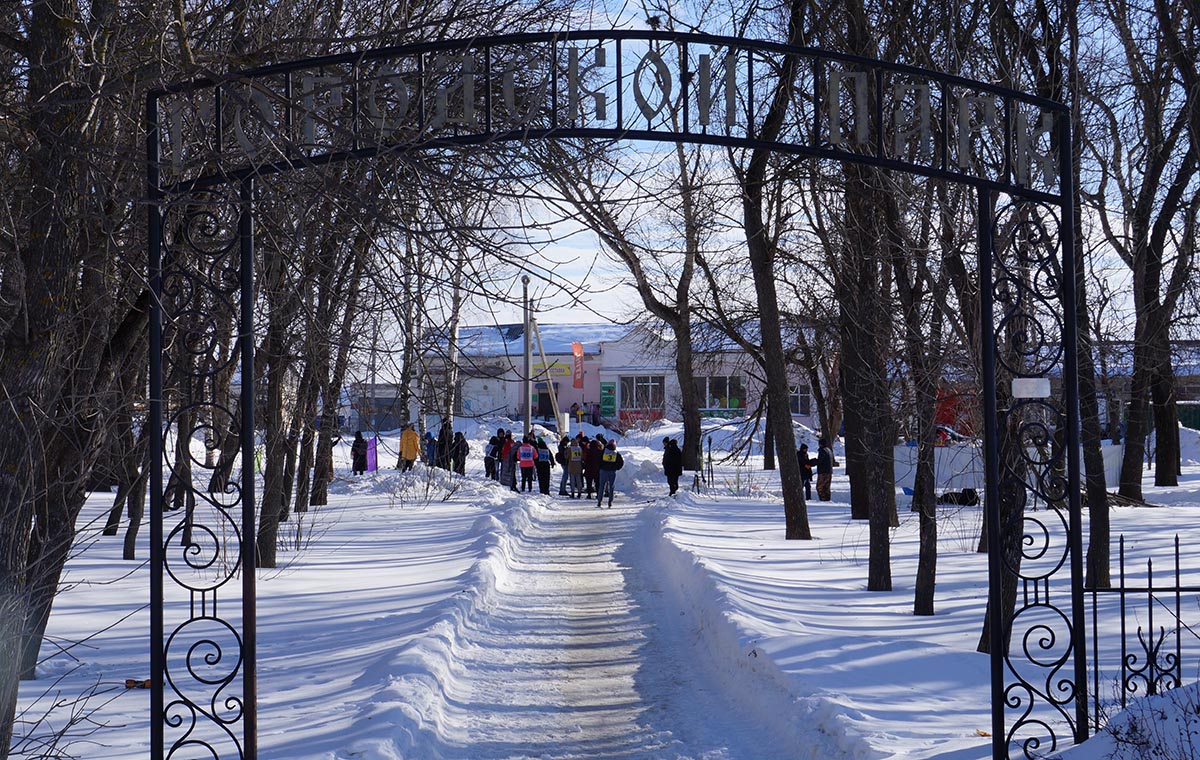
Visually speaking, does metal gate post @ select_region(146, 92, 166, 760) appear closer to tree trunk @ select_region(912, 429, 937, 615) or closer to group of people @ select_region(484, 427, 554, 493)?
tree trunk @ select_region(912, 429, 937, 615)

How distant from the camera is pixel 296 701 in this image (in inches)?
309

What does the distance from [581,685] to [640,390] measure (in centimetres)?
6234

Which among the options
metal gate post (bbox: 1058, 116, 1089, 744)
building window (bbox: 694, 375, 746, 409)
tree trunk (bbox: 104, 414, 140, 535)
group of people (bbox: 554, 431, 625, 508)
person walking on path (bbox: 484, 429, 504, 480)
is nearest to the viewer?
metal gate post (bbox: 1058, 116, 1089, 744)

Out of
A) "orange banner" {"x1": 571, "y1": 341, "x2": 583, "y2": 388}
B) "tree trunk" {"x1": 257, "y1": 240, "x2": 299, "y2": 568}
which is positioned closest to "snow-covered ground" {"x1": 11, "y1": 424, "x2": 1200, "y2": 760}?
"tree trunk" {"x1": 257, "y1": 240, "x2": 299, "y2": 568}

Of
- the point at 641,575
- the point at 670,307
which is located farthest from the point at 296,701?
the point at 670,307

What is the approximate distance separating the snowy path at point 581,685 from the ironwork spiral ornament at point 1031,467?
1.67m

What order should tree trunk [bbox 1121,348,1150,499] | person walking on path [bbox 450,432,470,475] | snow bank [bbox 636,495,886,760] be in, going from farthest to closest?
1. person walking on path [bbox 450,432,470,475]
2. tree trunk [bbox 1121,348,1150,499]
3. snow bank [bbox 636,495,886,760]

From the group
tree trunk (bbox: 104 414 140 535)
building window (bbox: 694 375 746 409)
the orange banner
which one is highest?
the orange banner

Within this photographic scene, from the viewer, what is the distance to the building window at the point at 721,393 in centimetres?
6119

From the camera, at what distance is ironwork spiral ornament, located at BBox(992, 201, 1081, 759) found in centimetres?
643

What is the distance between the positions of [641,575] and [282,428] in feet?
16.2

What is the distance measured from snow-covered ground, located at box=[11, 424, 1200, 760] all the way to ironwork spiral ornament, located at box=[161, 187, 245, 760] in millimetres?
320

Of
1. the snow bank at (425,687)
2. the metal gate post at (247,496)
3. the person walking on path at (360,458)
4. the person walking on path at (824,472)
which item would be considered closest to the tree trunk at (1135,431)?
the person walking on path at (824,472)

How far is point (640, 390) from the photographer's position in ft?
233
